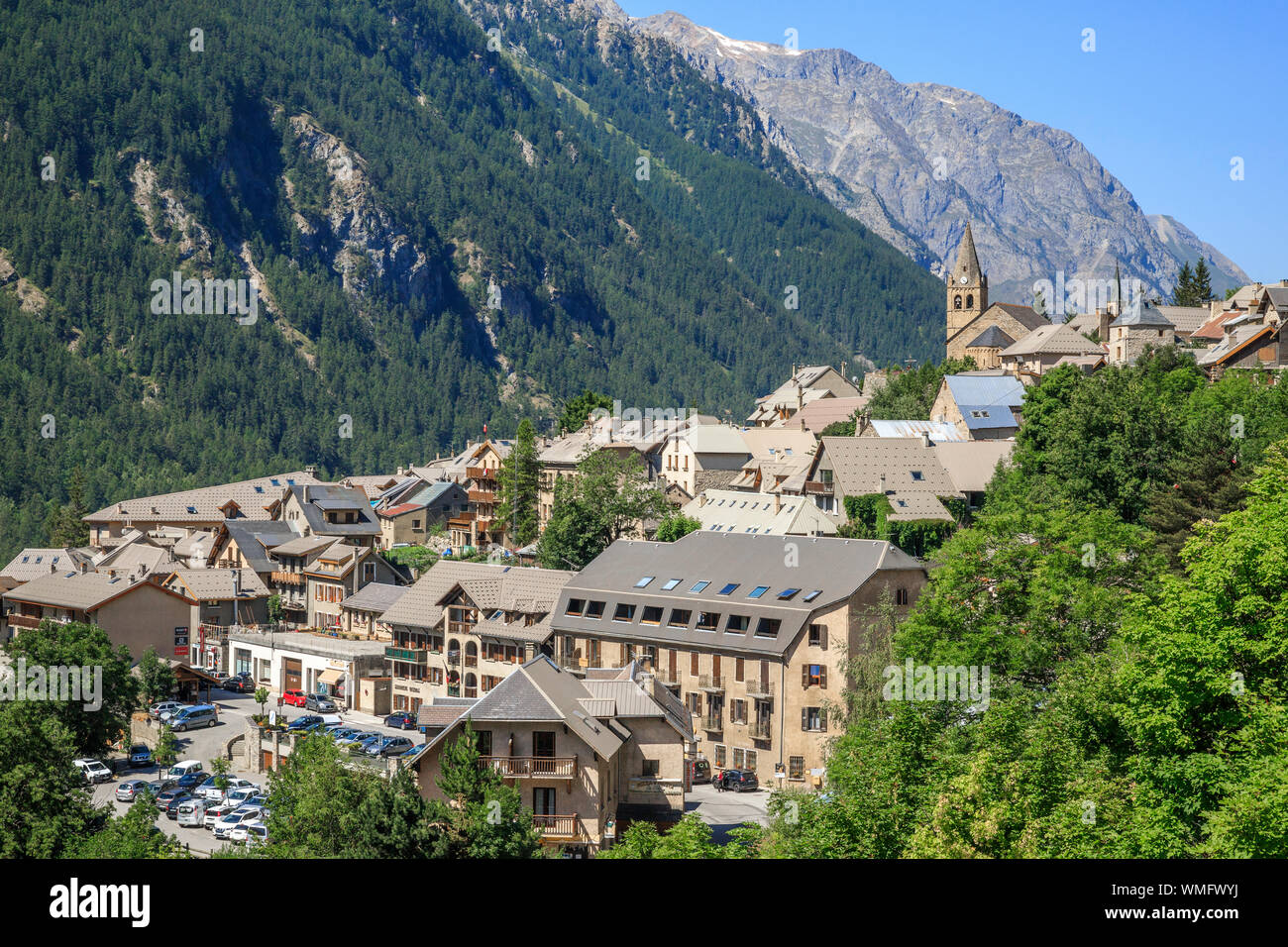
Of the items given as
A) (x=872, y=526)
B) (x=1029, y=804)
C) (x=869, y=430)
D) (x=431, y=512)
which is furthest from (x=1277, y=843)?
(x=431, y=512)

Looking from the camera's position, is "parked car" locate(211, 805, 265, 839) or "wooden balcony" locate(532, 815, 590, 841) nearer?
"wooden balcony" locate(532, 815, 590, 841)

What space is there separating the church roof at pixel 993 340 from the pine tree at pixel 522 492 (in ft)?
158

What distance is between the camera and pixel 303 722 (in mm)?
81125

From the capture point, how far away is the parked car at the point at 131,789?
6750 centimetres

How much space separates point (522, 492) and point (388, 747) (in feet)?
196

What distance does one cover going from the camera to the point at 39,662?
262ft

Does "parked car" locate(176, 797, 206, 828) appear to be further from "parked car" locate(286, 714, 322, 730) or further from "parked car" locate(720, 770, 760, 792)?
"parked car" locate(720, 770, 760, 792)

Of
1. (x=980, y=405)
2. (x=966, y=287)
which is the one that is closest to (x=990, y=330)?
(x=966, y=287)

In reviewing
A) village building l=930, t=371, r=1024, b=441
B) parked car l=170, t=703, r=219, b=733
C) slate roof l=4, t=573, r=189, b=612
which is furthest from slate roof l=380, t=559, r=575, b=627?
village building l=930, t=371, r=1024, b=441

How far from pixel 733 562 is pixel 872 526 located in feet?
52.8

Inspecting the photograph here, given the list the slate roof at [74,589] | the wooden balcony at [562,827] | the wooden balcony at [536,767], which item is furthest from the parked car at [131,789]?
the slate roof at [74,589]

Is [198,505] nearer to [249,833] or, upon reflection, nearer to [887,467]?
[887,467]

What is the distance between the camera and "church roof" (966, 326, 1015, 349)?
Result: 145 meters

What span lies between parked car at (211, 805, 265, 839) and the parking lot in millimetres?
415
